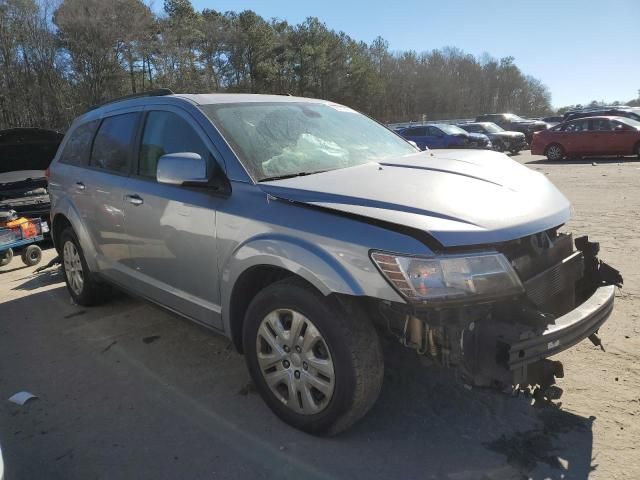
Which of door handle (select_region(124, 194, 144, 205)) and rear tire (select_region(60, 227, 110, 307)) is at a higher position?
door handle (select_region(124, 194, 144, 205))

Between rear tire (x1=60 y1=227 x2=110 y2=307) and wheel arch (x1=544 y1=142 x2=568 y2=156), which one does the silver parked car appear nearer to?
rear tire (x1=60 y1=227 x2=110 y2=307)

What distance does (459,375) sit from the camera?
240 cm

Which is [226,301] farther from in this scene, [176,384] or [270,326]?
[176,384]

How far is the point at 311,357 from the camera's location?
2.68 meters

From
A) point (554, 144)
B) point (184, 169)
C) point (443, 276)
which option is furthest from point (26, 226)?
point (554, 144)

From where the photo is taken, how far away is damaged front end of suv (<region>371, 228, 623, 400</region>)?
2.28 meters

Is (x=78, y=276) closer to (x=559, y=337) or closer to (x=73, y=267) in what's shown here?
(x=73, y=267)

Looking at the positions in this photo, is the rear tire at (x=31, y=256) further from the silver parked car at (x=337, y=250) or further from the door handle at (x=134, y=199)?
the door handle at (x=134, y=199)

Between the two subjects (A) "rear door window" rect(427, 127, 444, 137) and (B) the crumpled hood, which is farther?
(A) "rear door window" rect(427, 127, 444, 137)

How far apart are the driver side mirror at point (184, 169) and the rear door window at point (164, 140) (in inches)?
6.1

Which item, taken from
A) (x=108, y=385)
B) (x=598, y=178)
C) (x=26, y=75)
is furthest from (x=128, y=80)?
(x=108, y=385)

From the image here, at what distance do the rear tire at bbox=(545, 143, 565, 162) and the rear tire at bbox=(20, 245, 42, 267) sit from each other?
17915mm

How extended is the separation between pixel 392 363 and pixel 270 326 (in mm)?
1119

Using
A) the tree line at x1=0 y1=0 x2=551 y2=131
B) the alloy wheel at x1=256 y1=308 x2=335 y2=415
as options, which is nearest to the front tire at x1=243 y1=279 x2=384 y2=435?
the alloy wheel at x1=256 y1=308 x2=335 y2=415
